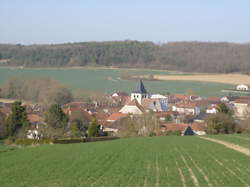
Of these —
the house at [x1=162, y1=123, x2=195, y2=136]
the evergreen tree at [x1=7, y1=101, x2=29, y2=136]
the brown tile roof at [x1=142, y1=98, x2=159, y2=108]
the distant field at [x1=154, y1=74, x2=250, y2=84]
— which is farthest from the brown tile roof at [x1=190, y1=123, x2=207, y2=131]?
the distant field at [x1=154, y1=74, x2=250, y2=84]

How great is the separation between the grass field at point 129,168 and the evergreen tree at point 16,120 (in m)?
16.7

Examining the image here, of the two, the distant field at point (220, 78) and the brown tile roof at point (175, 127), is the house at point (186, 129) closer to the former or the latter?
the brown tile roof at point (175, 127)

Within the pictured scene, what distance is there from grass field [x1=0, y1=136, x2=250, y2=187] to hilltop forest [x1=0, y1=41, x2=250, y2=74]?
114 metres

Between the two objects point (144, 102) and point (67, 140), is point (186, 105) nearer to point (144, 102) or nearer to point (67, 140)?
point (144, 102)

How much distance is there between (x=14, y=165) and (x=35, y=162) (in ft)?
2.91

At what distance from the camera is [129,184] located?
1166 cm

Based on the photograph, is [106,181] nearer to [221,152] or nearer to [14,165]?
[14,165]

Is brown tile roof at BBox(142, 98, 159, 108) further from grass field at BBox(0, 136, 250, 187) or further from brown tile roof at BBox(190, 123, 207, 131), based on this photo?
grass field at BBox(0, 136, 250, 187)

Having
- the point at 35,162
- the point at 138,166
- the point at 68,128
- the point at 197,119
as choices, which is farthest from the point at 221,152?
the point at 197,119

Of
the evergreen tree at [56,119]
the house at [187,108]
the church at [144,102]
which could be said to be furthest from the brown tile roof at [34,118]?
the house at [187,108]

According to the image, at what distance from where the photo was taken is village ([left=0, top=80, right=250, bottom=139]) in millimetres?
40688

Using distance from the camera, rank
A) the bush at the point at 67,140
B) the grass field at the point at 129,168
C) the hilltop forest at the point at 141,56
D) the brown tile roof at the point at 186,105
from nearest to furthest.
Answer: the grass field at the point at 129,168 < the bush at the point at 67,140 < the brown tile roof at the point at 186,105 < the hilltop forest at the point at 141,56

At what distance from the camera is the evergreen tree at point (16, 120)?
122 feet

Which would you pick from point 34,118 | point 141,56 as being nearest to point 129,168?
point 34,118
